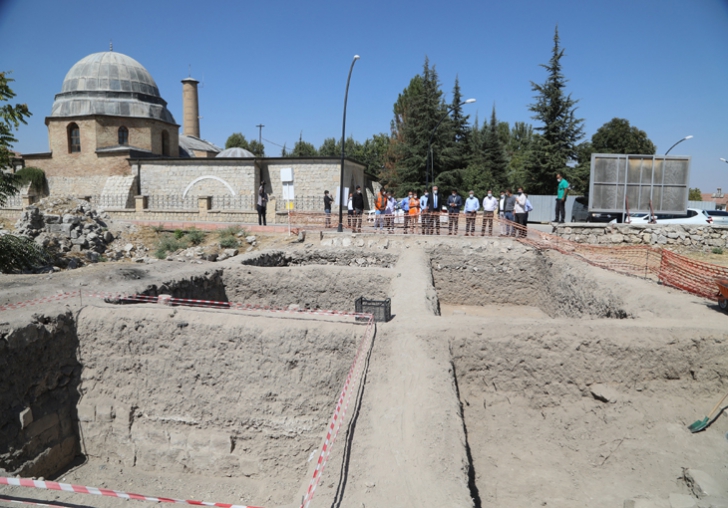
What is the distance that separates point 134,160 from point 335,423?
3270 centimetres

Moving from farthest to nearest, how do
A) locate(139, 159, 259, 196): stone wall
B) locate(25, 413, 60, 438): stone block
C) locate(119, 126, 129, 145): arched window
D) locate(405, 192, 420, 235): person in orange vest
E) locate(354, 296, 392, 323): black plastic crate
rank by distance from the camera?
locate(119, 126, 129, 145): arched window
locate(139, 159, 259, 196): stone wall
locate(405, 192, 420, 235): person in orange vest
locate(354, 296, 392, 323): black plastic crate
locate(25, 413, 60, 438): stone block

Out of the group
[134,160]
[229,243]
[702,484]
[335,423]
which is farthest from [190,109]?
[702,484]

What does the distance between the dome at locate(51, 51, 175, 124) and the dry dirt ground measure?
30435mm

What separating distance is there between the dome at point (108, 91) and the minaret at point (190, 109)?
353 inches

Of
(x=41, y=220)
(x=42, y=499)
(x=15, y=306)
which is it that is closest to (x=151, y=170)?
(x=41, y=220)

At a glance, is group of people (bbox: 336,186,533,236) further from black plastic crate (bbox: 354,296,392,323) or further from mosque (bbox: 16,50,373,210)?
mosque (bbox: 16,50,373,210)

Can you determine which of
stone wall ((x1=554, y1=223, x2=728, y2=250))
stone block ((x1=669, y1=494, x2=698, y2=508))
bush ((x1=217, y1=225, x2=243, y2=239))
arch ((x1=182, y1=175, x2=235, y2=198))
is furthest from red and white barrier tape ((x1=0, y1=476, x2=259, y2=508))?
arch ((x1=182, y1=175, x2=235, y2=198))

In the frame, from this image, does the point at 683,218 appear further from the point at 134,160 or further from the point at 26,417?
the point at 134,160

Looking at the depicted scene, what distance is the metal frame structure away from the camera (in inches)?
659

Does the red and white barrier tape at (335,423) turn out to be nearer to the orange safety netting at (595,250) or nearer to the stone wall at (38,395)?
the stone wall at (38,395)

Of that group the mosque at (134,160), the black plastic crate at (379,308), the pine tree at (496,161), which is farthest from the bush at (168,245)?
the pine tree at (496,161)

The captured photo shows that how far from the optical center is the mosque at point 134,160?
30.8 meters

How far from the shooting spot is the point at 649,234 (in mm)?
15898

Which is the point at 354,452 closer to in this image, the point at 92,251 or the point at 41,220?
the point at 92,251
